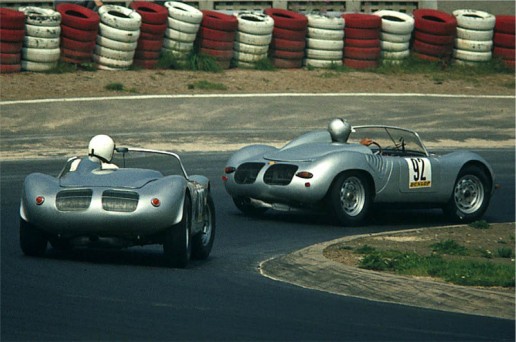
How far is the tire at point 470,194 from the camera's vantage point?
1605 cm

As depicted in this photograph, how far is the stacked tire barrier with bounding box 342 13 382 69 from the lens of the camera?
96.5 feet

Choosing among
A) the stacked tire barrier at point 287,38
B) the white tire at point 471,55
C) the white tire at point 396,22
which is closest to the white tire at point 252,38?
the stacked tire barrier at point 287,38

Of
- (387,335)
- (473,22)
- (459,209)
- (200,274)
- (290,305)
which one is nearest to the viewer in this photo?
(387,335)

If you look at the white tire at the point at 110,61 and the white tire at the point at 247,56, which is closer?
the white tire at the point at 110,61

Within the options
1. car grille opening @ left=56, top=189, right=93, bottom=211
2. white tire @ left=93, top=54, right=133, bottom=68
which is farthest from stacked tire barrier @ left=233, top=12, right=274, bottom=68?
car grille opening @ left=56, top=189, right=93, bottom=211

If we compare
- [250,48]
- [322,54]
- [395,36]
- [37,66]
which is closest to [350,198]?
[37,66]

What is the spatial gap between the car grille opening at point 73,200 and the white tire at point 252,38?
18070 mm

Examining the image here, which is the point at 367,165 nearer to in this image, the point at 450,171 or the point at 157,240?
the point at 450,171

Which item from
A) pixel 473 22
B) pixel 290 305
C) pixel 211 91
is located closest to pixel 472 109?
pixel 473 22

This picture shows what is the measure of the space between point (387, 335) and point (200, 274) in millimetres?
2913

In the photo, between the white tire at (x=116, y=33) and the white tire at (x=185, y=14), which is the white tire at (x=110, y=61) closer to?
the white tire at (x=116, y=33)

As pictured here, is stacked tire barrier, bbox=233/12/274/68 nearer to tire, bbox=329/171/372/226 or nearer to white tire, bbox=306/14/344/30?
white tire, bbox=306/14/344/30

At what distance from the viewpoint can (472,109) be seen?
90.0 ft

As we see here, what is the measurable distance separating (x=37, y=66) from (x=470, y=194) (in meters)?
12.9
